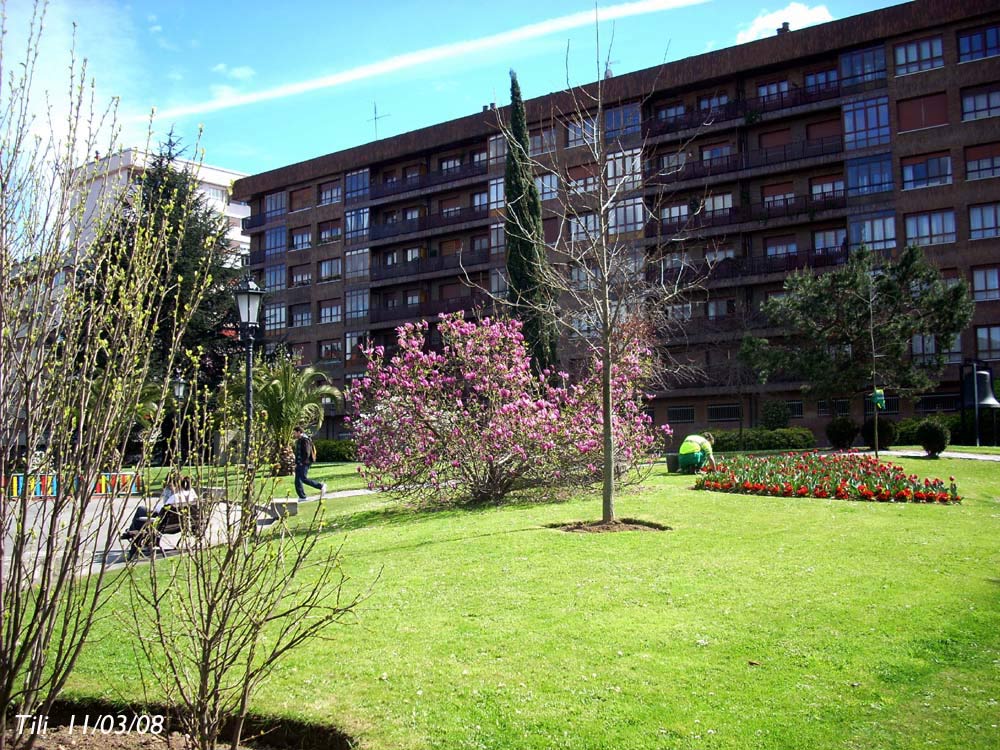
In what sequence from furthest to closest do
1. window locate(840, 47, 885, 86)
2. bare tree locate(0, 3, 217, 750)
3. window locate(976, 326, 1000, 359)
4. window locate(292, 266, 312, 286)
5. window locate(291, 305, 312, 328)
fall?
window locate(292, 266, 312, 286) < window locate(291, 305, 312, 328) < window locate(840, 47, 885, 86) < window locate(976, 326, 1000, 359) < bare tree locate(0, 3, 217, 750)

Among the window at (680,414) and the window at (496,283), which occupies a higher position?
the window at (496,283)

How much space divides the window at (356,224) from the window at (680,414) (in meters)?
22.9

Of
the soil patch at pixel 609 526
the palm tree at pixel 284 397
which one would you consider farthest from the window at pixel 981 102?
the soil patch at pixel 609 526

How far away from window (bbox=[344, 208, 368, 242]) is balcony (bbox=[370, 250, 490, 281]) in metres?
2.75

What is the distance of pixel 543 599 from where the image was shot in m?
6.84

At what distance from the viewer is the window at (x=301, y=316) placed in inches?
2124

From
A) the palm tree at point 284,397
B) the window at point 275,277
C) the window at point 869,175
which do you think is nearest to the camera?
the palm tree at point 284,397

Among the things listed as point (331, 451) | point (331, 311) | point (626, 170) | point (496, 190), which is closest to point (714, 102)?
point (496, 190)

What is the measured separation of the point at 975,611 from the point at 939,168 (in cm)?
3425

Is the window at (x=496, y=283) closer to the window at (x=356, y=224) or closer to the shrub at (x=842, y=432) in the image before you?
the window at (x=356, y=224)

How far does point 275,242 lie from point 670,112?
28600 millimetres

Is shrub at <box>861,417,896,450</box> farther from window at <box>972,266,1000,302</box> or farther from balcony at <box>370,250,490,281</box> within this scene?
balcony at <box>370,250,490,281</box>

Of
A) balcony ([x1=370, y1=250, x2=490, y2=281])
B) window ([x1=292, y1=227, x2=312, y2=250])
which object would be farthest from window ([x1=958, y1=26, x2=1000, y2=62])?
window ([x1=292, y1=227, x2=312, y2=250])

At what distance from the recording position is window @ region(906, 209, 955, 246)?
114ft
